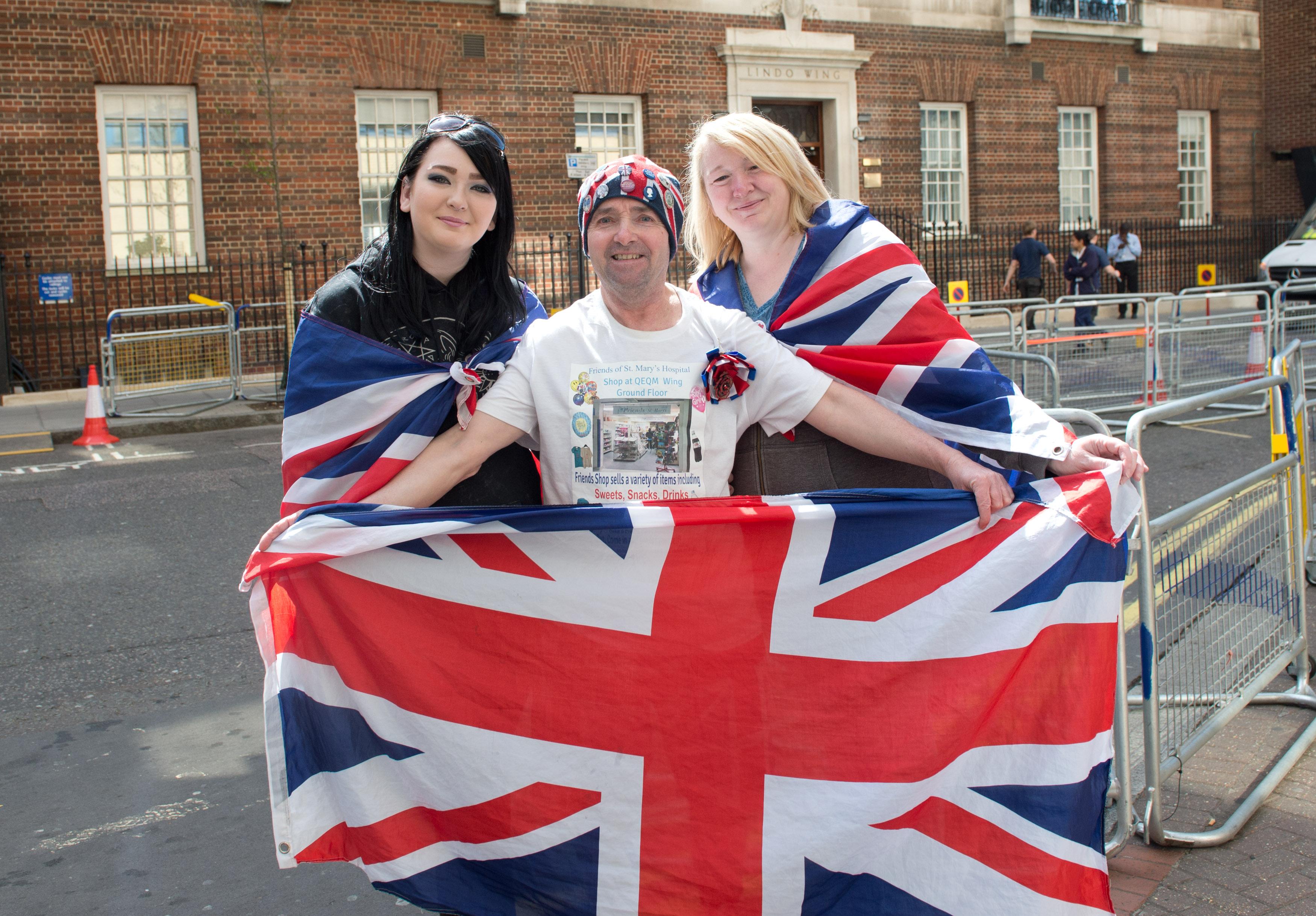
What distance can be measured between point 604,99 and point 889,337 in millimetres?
17489

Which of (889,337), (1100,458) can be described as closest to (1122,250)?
(889,337)

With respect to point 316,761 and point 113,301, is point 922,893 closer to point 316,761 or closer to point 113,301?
point 316,761

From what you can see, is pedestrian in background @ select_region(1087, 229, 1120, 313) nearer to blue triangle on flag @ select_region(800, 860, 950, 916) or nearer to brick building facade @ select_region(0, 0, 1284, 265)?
brick building facade @ select_region(0, 0, 1284, 265)

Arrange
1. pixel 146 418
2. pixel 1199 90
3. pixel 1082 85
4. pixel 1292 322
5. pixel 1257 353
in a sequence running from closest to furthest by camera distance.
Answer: pixel 1257 353 → pixel 1292 322 → pixel 146 418 → pixel 1082 85 → pixel 1199 90

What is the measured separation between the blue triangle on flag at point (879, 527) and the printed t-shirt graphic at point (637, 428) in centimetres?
39

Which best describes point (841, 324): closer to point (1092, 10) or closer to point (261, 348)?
point (261, 348)

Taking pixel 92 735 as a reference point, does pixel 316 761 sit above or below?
above

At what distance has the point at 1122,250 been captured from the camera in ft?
77.6

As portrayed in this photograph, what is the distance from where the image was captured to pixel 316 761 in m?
2.82

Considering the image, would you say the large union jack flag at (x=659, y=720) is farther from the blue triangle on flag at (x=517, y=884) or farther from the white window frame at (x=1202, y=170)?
the white window frame at (x=1202, y=170)

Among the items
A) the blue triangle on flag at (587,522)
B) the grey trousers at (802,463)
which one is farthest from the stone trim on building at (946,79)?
the blue triangle on flag at (587,522)

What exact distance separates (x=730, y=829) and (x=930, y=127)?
21.9 meters

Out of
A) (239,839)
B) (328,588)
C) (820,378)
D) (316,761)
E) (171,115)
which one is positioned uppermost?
(171,115)

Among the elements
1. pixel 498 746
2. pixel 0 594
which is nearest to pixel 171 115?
pixel 0 594
